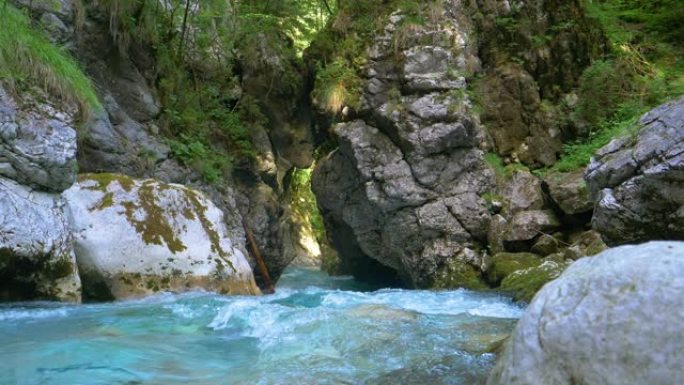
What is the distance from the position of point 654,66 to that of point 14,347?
48.1 feet

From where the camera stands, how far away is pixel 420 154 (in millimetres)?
13625

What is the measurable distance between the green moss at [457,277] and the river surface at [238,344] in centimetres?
501

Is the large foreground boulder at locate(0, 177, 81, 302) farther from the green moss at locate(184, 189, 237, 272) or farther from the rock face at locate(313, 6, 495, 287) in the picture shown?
the rock face at locate(313, 6, 495, 287)

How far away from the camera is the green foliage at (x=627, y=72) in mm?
12586

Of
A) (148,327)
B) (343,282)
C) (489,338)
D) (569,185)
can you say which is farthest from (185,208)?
(343,282)

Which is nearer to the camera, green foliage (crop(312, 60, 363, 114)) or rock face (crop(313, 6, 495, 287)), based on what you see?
rock face (crop(313, 6, 495, 287))

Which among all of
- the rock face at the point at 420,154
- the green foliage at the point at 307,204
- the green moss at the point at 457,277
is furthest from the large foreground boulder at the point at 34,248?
the green foliage at the point at 307,204

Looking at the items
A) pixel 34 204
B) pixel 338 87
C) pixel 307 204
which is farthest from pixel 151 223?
pixel 307 204

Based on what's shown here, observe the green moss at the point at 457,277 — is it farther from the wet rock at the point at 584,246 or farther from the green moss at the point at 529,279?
the wet rock at the point at 584,246

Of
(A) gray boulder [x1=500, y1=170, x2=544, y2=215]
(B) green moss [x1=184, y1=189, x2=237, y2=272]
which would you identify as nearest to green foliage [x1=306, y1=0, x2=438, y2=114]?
(A) gray boulder [x1=500, y1=170, x2=544, y2=215]

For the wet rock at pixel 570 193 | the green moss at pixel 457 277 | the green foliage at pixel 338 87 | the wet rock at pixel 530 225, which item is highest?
the green foliage at pixel 338 87

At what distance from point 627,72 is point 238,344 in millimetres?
12430

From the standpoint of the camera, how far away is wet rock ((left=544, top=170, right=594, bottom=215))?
11.4m

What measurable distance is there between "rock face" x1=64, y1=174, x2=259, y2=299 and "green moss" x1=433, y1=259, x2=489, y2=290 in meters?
5.10
